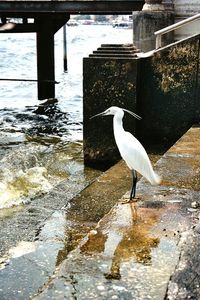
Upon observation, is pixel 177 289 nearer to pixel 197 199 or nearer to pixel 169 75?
pixel 197 199

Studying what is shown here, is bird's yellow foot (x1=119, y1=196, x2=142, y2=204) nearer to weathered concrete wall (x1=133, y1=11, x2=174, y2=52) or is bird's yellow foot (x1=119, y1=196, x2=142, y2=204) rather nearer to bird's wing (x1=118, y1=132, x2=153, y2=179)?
bird's wing (x1=118, y1=132, x2=153, y2=179)

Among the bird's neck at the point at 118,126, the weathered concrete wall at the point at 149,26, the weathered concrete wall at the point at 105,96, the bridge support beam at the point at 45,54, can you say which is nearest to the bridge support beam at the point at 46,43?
the bridge support beam at the point at 45,54

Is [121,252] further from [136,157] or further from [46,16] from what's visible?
[46,16]

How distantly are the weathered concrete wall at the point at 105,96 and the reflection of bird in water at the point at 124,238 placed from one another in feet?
10.1

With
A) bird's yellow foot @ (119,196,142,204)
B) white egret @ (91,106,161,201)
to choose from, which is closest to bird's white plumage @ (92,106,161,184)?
white egret @ (91,106,161,201)

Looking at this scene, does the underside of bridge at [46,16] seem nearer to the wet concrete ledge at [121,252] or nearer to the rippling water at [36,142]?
the rippling water at [36,142]

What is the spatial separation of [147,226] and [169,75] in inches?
153

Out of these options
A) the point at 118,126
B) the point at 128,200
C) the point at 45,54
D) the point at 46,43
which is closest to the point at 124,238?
the point at 128,200

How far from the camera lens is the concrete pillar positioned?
10.3m

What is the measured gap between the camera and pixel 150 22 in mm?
10430

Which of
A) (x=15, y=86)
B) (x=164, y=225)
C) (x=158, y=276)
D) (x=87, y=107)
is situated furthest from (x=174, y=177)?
(x=15, y=86)

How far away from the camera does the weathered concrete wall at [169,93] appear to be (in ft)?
22.5

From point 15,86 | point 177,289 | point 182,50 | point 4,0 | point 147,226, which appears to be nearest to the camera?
point 177,289

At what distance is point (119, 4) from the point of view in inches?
429
